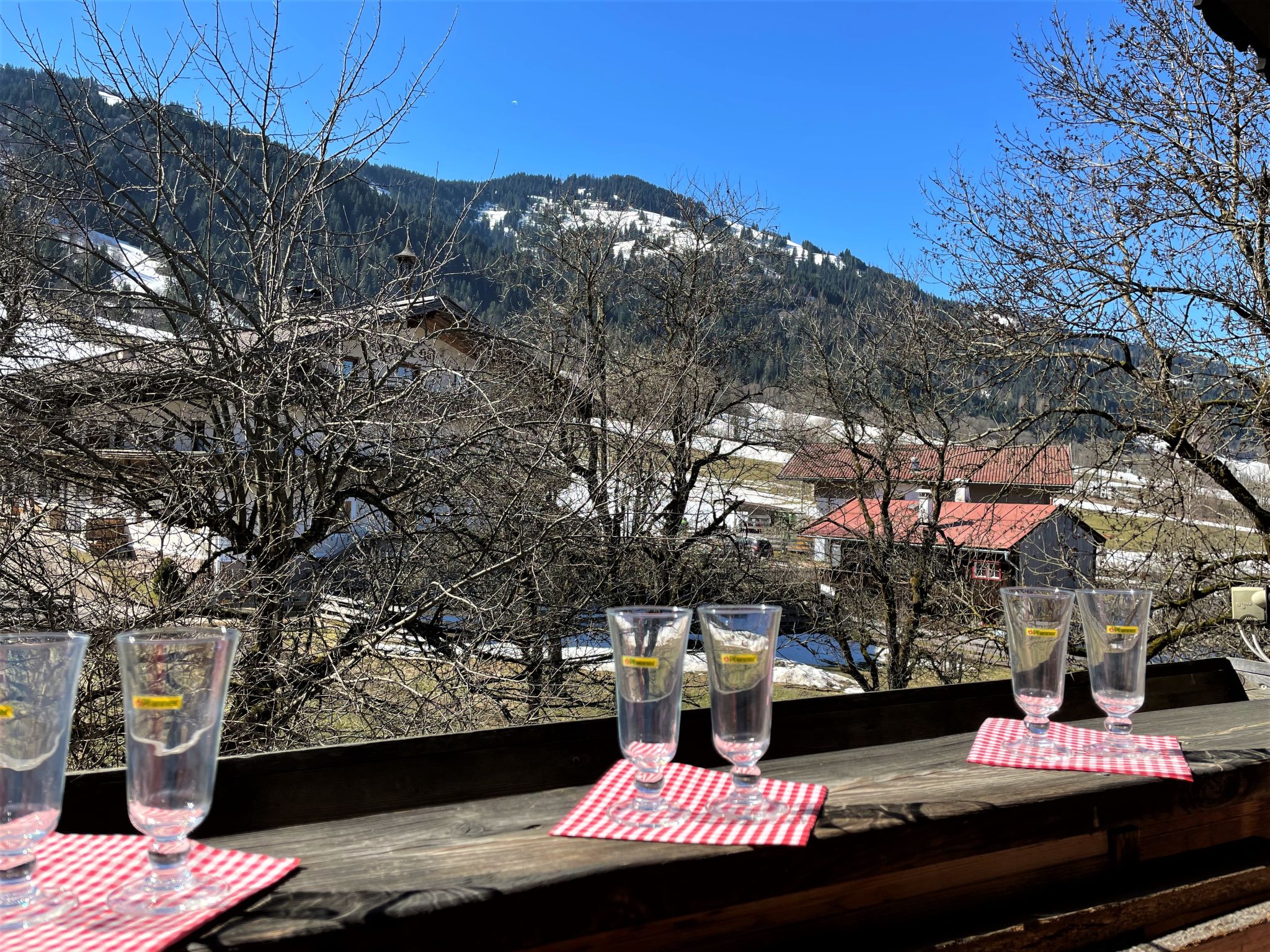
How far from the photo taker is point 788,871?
0.93 meters

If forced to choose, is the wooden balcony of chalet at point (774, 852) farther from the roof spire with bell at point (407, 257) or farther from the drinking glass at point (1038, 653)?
the roof spire with bell at point (407, 257)

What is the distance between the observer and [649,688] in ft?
3.39

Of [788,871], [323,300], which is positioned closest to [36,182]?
[323,300]

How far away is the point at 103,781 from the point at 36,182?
12.9 feet

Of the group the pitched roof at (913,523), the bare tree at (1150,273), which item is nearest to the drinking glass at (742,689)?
the bare tree at (1150,273)

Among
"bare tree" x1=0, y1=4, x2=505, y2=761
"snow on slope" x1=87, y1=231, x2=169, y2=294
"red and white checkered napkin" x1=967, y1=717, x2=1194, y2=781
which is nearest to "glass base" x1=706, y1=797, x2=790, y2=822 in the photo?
"red and white checkered napkin" x1=967, y1=717, x2=1194, y2=781

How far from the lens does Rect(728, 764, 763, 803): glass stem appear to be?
3.50 feet

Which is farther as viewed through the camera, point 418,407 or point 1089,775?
point 418,407

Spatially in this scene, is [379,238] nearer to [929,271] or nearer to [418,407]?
[418,407]

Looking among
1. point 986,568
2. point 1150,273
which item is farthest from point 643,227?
point 1150,273

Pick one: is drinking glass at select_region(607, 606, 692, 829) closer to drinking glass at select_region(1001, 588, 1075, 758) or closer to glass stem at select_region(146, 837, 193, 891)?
glass stem at select_region(146, 837, 193, 891)

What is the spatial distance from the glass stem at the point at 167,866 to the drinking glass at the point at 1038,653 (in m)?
1.09

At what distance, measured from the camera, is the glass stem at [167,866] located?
810 mm

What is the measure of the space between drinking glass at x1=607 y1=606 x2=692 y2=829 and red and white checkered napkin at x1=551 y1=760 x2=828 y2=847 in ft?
0.10
